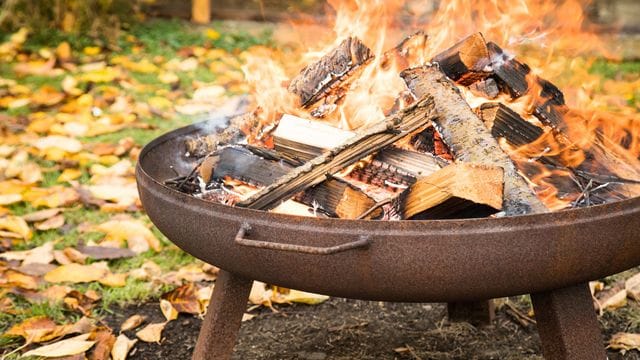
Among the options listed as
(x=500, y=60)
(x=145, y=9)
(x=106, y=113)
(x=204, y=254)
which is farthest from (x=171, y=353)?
(x=145, y=9)

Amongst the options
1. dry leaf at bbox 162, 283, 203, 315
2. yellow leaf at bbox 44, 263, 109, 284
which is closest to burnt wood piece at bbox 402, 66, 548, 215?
dry leaf at bbox 162, 283, 203, 315

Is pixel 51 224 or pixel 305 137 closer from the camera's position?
pixel 305 137

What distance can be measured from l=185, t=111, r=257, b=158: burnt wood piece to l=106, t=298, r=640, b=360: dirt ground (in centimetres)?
63

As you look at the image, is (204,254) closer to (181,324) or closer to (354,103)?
(354,103)

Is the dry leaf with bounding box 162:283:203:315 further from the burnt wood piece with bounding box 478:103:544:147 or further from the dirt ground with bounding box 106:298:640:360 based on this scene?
the burnt wood piece with bounding box 478:103:544:147

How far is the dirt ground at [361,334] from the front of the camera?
7.84 feet

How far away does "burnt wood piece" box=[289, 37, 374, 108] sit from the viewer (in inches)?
84.0

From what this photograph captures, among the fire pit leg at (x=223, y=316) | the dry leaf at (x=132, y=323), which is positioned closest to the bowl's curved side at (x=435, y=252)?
the fire pit leg at (x=223, y=316)

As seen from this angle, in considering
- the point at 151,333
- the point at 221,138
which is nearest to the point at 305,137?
the point at 221,138

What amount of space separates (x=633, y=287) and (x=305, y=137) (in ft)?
4.63

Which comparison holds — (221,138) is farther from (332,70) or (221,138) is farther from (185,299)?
(185,299)

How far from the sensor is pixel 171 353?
7.79 feet

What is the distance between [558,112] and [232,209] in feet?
3.38

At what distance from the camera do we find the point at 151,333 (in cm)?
243
